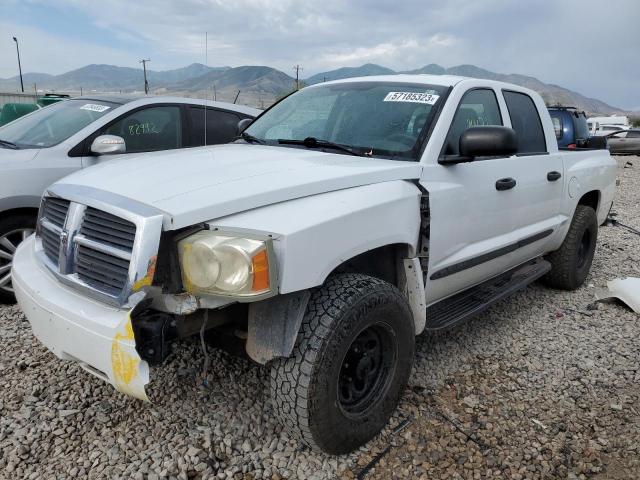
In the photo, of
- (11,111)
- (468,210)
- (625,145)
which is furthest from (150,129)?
(625,145)

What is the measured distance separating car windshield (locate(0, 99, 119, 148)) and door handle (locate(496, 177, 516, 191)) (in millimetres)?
3222

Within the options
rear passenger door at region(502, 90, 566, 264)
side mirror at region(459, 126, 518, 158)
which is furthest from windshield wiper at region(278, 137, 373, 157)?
rear passenger door at region(502, 90, 566, 264)

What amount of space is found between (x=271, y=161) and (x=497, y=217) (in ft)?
5.06

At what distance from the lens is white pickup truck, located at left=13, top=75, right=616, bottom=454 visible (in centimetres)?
194

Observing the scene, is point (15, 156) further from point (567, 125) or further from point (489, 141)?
point (567, 125)

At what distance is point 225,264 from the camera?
190 cm

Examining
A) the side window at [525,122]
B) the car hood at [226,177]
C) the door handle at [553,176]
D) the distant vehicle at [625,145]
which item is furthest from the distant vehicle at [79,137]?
the distant vehicle at [625,145]

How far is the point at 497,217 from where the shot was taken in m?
3.29

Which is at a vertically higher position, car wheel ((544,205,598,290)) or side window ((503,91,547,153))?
side window ((503,91,547,153))

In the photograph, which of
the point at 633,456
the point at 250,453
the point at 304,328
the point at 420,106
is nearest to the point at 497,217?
the point at 420,106

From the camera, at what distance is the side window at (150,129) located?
4.50 m

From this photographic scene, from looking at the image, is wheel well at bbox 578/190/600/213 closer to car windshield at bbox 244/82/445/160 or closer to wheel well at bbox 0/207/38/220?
car windshield at bbox 244/82/445/160

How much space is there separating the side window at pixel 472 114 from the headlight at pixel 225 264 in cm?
148

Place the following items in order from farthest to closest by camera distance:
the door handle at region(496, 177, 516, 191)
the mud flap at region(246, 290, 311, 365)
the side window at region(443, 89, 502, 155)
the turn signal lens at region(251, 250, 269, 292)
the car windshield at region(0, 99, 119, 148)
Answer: the car windshield at region(0, 99, 119, 148)
the door handle at region(496, 177, 516, 191)
the side window at region(443, 89, 502, 155)
the mud flap at region(246, 290, 311, 365)
the turn signal lens at region(251, 250, 269, 292)
